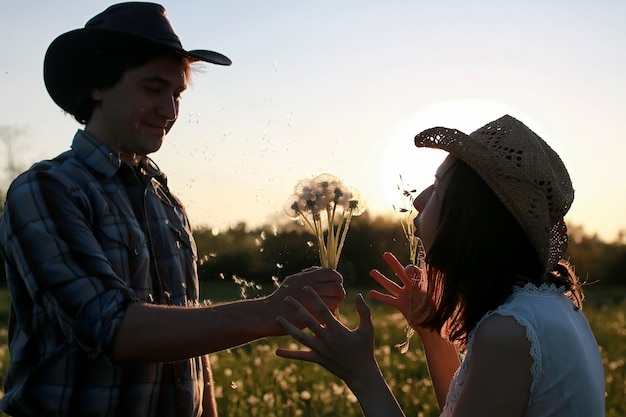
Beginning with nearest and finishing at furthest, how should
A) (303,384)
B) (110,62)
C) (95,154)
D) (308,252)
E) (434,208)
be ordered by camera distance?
(434,208), (95,154), (110,62), (308,252), (303,384)

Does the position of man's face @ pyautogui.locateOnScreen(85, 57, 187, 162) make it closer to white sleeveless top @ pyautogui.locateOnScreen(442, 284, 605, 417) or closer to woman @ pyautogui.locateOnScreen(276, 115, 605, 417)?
woman @ pyautogui.locateOnScreen(276, 115, 605, 417)

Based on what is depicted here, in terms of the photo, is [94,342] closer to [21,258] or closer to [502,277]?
[21,258]

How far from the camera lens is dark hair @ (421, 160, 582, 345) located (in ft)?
10.0

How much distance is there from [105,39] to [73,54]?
0.64ft

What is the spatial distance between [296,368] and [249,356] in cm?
112

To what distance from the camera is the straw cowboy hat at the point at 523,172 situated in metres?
2.98

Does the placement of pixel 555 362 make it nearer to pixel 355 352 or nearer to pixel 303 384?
pixel 355 352

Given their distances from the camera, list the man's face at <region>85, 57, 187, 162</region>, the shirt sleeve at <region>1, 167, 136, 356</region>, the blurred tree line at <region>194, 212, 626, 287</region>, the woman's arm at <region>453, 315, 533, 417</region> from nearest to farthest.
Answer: the woman's arm at <region>453, 315, 533, 417</region>
the shirt sleeve at <region>1, 167, 136, 356</region>
the man's face at <region>85, 57, 187, 162</region>
the blurred tree line at <region>194, 212, 626, 287</region>

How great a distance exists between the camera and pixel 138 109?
11.9 feet

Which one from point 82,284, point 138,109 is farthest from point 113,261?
point 138,109

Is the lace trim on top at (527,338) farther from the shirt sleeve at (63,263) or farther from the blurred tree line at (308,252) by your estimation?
the shirt sleeve at (63,263)

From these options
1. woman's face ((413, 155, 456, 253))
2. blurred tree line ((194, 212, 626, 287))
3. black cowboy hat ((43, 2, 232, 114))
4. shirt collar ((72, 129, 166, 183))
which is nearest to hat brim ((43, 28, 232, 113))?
black cowboy hat ((43, 2, 232, 114))

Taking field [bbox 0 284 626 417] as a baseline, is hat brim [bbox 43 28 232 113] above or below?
above

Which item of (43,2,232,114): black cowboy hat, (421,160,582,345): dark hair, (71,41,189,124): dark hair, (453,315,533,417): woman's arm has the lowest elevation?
(453,315,533,417): woman's arm
